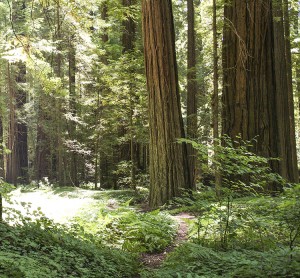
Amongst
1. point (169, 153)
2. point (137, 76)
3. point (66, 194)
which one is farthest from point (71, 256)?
point (66, 194)

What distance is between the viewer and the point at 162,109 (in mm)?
9516

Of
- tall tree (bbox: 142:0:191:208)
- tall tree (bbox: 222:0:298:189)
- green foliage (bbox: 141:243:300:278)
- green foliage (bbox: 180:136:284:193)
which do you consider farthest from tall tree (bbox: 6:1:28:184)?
green foliage (bbox: 141:243:300:278)

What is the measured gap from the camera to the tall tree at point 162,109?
939 centimetres

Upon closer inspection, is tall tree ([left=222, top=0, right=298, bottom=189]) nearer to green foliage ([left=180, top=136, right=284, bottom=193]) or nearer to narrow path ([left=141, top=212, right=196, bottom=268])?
narrow path ([left=141, top=212, right=196, bottom=268])

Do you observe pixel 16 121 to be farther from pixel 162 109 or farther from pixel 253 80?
pixel 253 80

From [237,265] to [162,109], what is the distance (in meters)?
6.32

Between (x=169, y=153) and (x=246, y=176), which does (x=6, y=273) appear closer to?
(x=169, y=153)

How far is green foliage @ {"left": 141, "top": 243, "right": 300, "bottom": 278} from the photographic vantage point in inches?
121

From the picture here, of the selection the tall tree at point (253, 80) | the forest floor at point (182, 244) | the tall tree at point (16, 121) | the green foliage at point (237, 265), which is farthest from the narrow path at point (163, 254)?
the tall tree at point (16, 121)

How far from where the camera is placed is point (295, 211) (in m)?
3.92

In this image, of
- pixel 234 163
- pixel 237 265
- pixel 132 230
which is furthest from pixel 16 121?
pixel 237 265

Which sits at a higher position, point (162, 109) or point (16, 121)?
point (16, 121)

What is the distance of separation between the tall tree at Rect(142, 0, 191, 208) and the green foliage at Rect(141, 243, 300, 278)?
4929 mm

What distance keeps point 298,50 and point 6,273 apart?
16.3m
